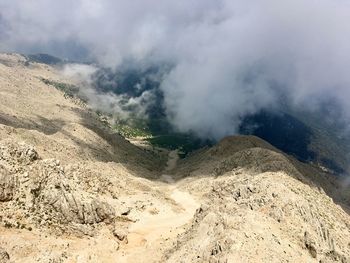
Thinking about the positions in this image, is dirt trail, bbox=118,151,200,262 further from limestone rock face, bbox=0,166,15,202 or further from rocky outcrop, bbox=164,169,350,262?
limestone rock face, bbox=0,166,15,202

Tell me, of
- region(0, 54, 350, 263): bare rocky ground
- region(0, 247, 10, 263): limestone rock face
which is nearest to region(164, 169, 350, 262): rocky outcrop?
region(0, 54, 350, 263): bare rocky ground

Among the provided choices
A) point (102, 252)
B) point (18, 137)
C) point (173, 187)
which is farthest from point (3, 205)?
point (173, 187)

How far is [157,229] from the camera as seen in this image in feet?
357

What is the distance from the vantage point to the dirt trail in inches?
3536

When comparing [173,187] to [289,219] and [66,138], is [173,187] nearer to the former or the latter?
[66,138]

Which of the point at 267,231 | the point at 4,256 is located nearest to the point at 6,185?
the point at 4,256

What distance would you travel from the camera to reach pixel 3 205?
84688mm

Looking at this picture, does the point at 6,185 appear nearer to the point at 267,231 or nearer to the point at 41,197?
the point at 41,197

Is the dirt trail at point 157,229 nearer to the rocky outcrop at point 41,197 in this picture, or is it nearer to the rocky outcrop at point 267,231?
the rocky outcrop at point 267,231

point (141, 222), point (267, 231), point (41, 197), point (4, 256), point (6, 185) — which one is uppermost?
point (141, 222)

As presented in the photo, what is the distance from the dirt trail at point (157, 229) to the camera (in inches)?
3536

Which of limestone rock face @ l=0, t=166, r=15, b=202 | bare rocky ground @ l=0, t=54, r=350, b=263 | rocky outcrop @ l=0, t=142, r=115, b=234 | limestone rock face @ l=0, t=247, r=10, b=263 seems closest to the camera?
limestone rock face @ l=0, t=247, r=10, b=263

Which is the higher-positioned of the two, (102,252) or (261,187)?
(261,187)

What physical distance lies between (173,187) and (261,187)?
2628 inches
